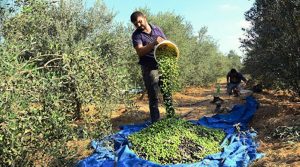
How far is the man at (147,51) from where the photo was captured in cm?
728

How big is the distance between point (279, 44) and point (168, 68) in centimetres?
343

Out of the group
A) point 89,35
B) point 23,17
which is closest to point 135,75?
point 89,35

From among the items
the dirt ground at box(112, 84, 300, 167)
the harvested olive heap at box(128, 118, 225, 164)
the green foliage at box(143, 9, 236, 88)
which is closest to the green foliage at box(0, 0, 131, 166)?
the dirt ground at box(112, 84, 300, 167)

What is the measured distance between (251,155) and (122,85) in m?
2.48

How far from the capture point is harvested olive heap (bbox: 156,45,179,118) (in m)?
7.01

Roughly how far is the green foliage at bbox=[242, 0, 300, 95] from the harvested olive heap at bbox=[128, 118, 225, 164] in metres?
3.28

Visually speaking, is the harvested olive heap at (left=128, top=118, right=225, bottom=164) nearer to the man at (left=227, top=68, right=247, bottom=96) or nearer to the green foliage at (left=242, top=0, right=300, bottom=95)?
the green foliage at (left=242, top=0, right=300, bottom=95)

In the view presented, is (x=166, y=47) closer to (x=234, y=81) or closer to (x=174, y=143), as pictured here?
(x=174, y=143)

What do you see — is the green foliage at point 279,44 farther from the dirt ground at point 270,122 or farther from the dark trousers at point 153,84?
the dark trousers at point 153,84

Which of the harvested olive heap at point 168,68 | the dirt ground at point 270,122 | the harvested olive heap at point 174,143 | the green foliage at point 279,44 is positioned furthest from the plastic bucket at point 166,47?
the green foliage at point 279,44

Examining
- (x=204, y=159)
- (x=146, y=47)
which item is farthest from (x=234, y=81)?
(x=204, y=159)

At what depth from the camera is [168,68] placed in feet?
23.2

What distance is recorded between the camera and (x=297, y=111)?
356 inches

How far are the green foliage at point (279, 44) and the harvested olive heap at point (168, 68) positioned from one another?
9.87 feet
